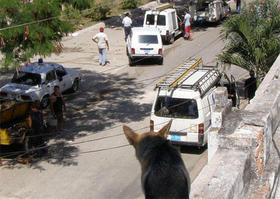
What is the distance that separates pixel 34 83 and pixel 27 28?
5.10 m

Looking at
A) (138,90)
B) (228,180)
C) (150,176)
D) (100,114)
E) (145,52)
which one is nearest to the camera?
(150,176)

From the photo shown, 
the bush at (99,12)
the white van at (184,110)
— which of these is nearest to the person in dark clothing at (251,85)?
the white van at (184,110)

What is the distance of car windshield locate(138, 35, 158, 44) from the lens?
2436cm

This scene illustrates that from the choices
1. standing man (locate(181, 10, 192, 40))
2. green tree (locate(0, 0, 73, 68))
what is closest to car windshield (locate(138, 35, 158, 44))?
standing man (locate(181, 10, 192, 40))

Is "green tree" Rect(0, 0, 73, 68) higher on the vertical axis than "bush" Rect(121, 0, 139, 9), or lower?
higher

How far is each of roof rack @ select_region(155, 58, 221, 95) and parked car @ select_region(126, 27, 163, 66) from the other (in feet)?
25.6

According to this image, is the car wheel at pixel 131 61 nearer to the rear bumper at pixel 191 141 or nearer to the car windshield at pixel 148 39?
the car windshield at pixel 148 39

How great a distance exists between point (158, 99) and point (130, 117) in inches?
136

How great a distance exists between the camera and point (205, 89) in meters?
14.1

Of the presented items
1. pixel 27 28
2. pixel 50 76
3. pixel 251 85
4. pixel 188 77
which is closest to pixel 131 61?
pixel 50 76

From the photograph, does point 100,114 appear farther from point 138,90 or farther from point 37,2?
point 37,2

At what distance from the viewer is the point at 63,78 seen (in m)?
19.1

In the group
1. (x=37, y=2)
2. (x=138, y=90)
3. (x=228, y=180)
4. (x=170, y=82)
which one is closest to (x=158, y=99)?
(x=170, y=82)

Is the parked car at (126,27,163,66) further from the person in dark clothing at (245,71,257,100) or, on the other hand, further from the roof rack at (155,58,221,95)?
the person in dark clothing at (245,71,257,100)
